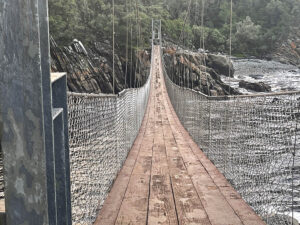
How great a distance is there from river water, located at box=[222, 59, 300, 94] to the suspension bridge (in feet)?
73.3

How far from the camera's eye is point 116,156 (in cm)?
259

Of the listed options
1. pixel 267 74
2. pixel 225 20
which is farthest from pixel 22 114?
pixel 225 20

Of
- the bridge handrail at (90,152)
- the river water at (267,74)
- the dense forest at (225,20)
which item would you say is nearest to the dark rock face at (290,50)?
the dense forest at (225,20)

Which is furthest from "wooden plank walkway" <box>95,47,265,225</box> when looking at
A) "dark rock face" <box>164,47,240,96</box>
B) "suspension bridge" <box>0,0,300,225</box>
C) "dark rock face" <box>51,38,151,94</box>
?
"dark rock face" <box>164,47,240,96</box>

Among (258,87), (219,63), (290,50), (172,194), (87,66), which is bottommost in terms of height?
(258,87)

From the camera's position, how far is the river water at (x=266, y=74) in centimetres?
2631

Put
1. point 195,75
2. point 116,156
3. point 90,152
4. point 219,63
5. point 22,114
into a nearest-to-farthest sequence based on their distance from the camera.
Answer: point 22,114 → point 90,152 → point 116,156 → point 195,75 → point 219,63

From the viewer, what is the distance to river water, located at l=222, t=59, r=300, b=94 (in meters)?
26.3

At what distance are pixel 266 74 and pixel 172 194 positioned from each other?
3289 cm

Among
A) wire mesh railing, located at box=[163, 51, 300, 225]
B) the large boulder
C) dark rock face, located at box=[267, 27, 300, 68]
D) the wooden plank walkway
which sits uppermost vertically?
dark rock face, located at box=[267, 27, 300, 68]

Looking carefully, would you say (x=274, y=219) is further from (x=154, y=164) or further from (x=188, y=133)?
(x=188, y=133)

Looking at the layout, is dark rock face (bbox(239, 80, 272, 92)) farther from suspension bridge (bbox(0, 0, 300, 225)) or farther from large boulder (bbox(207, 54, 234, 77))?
suspension bridge (bbox(0, 0, 300, 225))

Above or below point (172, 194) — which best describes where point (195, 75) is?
above

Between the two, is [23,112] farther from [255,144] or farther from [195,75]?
[195,75]
